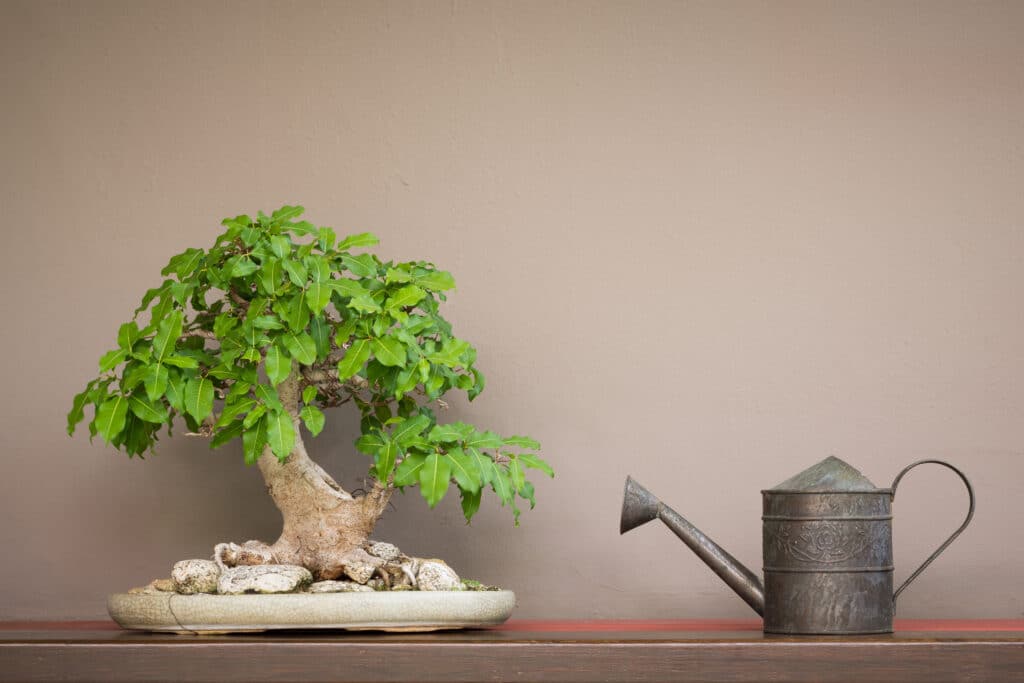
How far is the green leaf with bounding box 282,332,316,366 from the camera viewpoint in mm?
1696

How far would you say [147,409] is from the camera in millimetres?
1719

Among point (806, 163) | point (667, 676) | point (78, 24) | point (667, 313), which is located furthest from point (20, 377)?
point (806, 163)

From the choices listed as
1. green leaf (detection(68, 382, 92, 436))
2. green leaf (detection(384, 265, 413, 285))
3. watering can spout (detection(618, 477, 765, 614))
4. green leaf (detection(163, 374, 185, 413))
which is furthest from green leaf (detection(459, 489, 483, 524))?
green leaf (detection(68, 382, 92, 436))

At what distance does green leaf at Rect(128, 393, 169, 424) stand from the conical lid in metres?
0.86

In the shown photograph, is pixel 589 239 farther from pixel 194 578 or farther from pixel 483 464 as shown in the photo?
pixel 194 578

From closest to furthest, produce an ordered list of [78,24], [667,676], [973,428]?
[667,676], [973,428], [78,24]

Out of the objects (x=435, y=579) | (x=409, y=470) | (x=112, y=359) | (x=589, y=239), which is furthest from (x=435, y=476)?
(x=589, y=239)

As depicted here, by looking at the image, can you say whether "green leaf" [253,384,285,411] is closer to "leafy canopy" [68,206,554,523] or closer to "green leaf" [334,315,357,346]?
"leafy canopy" [68,206,554,523]

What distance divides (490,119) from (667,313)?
0.46 m

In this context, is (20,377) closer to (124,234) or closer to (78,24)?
(124,234)

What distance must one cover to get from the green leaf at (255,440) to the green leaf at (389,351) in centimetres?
19

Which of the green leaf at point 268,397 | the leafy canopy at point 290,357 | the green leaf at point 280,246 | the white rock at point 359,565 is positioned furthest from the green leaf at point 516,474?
the green leaf at point 280,246

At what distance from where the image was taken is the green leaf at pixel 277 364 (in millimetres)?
1694

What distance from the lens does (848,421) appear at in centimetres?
207
